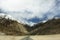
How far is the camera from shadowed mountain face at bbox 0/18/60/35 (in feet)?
81.6

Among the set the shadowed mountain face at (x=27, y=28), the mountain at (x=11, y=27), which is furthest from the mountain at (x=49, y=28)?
the mountain at (x=11, y=27)

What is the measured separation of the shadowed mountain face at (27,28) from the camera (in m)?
24.9

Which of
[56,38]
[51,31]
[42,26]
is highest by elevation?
[42,26]

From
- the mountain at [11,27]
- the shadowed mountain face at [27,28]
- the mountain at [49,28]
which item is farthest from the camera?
the mountain at [11,27]

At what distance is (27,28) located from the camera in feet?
99.6

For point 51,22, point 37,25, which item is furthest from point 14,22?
point 51,22

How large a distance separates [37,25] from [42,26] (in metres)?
1.39

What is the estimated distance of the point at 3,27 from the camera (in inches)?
1099

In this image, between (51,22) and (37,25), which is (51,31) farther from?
(37,25)

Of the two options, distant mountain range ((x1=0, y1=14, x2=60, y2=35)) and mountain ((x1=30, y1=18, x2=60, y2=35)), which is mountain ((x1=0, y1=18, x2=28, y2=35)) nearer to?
distant mountain range ((x1=0, y1=14, x2=60, y2=35))

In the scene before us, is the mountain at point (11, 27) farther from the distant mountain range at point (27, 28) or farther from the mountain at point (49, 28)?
the mountain at point (49, 28)

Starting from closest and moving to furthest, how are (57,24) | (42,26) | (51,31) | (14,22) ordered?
(51,31) < (57,24) < (42,26) < (14,22)

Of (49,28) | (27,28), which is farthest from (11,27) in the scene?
(49,28)

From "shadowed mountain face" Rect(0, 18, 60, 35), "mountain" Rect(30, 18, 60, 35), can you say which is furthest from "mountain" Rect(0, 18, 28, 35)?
"mountain" Rect(30, 18, 60, 35)
